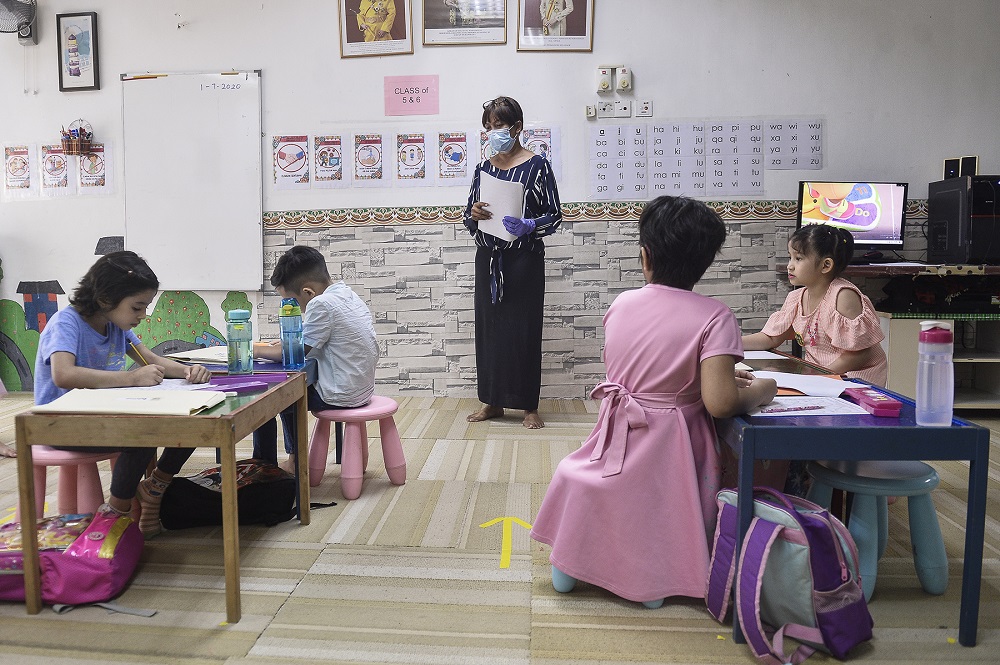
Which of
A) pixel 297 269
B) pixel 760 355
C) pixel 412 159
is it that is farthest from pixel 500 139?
pixel 760 355

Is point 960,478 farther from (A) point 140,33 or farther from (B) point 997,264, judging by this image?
(A) point 140,33

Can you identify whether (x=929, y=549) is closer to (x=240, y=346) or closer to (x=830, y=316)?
(x=830, y=316)

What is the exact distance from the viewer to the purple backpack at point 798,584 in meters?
1.59

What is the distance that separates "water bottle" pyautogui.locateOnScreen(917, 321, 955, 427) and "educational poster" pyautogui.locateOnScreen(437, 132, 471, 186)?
3.22 meters

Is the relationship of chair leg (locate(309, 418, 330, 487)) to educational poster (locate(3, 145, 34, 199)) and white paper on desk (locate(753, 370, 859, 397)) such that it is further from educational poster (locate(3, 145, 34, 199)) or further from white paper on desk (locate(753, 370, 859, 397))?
educational poster (locate(3, 145, 34, 199))

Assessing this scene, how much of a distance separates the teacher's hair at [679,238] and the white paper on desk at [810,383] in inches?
14.8

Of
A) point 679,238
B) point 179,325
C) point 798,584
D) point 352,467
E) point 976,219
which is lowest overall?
point 352,467

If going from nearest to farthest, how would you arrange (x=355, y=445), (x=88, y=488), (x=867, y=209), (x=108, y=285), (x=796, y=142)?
(x=108, y=285)
(x=88, y=488)
(x=355, y=445)
(x=867, y=209)
(x=796, y=142)

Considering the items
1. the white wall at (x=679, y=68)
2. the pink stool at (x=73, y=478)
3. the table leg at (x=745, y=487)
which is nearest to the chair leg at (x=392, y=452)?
the pink stool at (x=73, y=478)

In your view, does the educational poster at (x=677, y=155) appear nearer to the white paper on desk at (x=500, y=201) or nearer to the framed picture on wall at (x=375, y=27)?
the white paper on desk at (x=500, y=201)

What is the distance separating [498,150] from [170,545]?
2.34 meters

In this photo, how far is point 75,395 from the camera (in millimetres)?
1847

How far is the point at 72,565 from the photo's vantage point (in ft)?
6.17

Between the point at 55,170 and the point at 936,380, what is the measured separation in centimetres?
505
